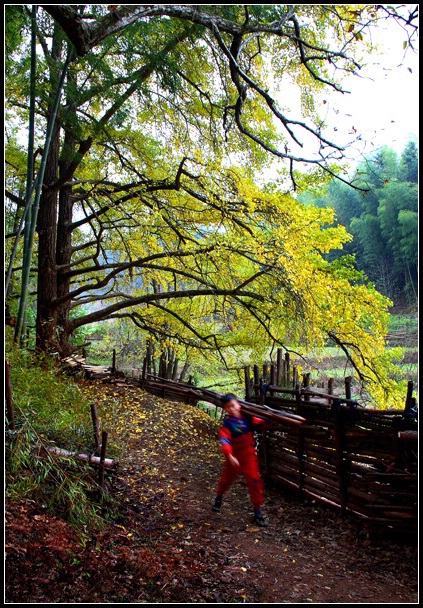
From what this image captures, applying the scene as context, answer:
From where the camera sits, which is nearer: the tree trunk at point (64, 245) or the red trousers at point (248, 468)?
the red trousers at point (248, 468)

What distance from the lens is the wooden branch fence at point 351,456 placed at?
2697 mm

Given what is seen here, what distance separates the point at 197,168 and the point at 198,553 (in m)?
4.22

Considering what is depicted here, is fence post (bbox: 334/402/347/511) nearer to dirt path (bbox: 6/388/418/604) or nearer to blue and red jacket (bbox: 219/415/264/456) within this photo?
dirt path (bbox: 6/388/418/604)

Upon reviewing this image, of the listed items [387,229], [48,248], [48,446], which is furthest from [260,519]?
[387,229]

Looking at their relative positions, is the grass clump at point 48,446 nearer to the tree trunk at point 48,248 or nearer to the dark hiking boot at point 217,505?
the dark hiking boot at point 217,505

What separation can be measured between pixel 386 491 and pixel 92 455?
77.9 inches

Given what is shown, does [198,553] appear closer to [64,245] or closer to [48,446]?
[48,446]

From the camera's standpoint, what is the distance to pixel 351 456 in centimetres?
308

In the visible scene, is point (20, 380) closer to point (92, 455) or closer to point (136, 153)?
point (92, 455)

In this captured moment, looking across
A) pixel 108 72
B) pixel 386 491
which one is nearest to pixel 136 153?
pixel 108 72

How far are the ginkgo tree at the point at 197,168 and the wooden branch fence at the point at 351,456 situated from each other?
1.58 m

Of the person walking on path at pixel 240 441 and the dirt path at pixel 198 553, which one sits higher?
the person walking on path at pixel 240 441

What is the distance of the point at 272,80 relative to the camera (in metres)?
4.92

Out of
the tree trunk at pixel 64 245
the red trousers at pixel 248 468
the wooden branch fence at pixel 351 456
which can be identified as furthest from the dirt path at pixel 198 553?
the tree trunk at pixel 64 245
